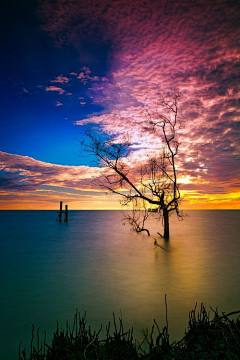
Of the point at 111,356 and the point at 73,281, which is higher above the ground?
the point at 111,356

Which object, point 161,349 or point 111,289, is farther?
point 111,289

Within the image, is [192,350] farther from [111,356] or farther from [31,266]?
[31,266]

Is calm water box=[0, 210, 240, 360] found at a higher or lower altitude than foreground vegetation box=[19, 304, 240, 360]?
lower

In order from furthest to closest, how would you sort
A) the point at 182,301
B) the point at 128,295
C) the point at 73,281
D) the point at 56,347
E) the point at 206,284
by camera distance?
the point at 73,281, the point at 206,284, the point at 128,295, the point at 182,301, the point at 56,347

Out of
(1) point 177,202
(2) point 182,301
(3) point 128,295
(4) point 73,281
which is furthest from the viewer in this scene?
(1) point 177,202

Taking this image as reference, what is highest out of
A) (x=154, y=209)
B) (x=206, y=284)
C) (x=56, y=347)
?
(x=154, y=209)

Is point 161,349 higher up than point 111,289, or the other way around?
point 161,349

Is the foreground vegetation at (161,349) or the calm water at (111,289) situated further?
the calm water at (111,289)

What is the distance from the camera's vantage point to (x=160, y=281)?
1162 centimetres

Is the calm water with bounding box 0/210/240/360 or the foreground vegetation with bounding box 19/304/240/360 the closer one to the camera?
the foreground vegetation with bounding box 19/304/240/360

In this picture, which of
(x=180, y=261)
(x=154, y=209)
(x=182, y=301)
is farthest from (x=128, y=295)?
(x=154, y=209)

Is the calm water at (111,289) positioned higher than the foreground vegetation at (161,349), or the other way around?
the foreground vegetation at (161,349)

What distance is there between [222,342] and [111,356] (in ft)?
5.88

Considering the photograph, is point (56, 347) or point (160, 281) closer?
point (56, 347)
